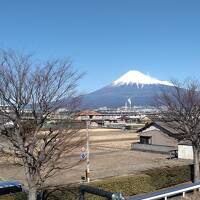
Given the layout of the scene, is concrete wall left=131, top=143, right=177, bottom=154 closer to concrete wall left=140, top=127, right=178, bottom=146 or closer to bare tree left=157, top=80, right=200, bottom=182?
concrete wall left=140, top=127, right=178, bottom=146

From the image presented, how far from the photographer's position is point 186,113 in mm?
23578

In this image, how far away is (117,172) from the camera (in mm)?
28000

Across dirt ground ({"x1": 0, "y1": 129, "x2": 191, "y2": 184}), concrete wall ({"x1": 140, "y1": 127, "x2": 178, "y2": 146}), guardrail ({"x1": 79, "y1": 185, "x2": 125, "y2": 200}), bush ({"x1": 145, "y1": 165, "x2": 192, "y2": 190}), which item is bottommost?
dirt ground ({"x1": 0, "y1": 129, "x2": 191, "y2": 184})

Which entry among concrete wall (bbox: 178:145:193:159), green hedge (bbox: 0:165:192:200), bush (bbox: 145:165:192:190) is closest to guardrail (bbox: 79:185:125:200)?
green hedge (bbox: 0:165:192:200)

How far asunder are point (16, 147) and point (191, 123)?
43.3ft

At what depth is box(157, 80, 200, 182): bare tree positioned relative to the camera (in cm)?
2312

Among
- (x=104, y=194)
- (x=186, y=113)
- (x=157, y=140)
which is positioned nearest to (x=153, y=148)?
(x=157, y=140)

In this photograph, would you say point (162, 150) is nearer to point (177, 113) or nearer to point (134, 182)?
point (177, 113)

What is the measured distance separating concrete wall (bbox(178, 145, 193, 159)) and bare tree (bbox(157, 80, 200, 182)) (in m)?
10.7

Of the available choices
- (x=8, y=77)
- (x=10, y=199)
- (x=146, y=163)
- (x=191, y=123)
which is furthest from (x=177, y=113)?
(x=8, y=77)

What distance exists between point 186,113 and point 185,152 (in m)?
13.3

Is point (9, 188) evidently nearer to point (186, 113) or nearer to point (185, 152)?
point (186, 113)

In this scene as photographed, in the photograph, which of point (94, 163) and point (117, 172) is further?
point (94, 163)

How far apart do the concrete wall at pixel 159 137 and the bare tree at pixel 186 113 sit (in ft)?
51.6
